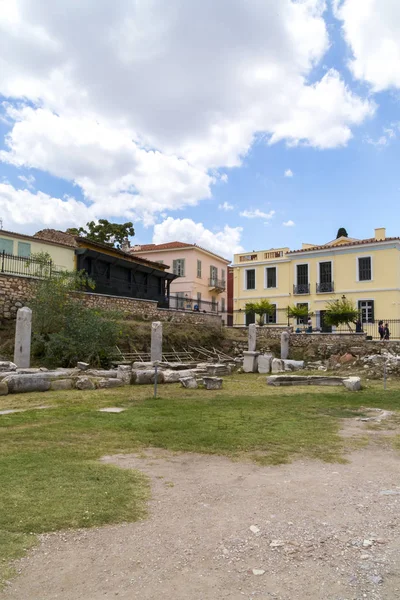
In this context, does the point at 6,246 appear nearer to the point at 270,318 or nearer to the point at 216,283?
the point at 270,318

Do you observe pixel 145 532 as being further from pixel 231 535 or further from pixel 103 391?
pixel 103 391

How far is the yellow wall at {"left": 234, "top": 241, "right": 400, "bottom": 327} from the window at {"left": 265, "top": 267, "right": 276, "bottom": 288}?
1.30 feet

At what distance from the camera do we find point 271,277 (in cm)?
4262

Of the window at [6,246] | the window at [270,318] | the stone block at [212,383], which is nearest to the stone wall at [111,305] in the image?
the window at [6,246]

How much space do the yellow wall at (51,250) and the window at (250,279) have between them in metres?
18.6

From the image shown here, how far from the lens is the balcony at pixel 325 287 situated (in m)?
38.9

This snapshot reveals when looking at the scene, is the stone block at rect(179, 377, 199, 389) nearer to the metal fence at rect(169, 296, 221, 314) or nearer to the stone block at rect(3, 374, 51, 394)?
the stone block at rect(3, 374, 51, 394)

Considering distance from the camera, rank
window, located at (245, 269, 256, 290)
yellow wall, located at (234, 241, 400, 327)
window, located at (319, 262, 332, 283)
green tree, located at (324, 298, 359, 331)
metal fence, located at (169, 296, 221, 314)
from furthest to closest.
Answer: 1. window, located at (245, 269, 256, 290)
2. window, located at (319, 262, 332, 283)
3. metal fence, located at (169, 296, 221, 314)
4. yellow wall, located at (234, 241, 400, 327)
5. green tree, located at (324, 298, 359, 331)

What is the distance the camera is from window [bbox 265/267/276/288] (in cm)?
4238

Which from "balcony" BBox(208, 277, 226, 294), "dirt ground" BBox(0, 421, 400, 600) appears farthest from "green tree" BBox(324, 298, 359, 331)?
"dirt ground" BBox(0, 421, 400, 600)

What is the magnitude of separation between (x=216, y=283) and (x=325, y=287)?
14.9 metres

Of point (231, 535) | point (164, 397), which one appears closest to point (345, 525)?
point (231, 535)

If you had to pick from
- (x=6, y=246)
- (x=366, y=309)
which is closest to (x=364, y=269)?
(x=366, y=309)

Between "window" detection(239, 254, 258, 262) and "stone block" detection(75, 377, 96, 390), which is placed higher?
Result: "window" detection(239, 254, 258, 262)
